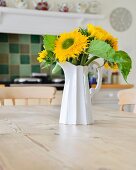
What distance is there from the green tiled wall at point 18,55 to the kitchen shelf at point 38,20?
0.77 ft

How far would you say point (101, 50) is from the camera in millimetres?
879

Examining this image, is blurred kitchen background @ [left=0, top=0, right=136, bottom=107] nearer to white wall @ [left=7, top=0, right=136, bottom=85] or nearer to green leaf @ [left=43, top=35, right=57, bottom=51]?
white wall @ [left=7, top=0, right=136, bottom=85]

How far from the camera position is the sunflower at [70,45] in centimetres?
88

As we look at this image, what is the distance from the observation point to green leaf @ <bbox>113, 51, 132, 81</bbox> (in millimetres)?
850

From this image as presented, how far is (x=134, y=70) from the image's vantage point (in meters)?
4.05

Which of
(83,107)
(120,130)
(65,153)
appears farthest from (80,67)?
(65,153)

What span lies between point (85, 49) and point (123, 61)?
127 millimetres

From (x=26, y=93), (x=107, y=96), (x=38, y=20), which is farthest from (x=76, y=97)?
(x=38, y=20)

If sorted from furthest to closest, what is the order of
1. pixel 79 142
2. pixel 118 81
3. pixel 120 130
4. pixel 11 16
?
pixel 118 81 → pixel 11 16 → pixel 120 130 → pixel 79 142

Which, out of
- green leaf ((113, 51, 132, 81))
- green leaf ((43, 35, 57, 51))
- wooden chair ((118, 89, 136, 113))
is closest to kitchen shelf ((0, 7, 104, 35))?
wooden chair ((118, 89, 136, 113))

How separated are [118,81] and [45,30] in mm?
1146

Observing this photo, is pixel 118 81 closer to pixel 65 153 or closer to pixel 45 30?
pixel 45 30

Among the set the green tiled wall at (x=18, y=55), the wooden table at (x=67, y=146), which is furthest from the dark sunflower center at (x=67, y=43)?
the green tiled wall at (x=18, y=55)

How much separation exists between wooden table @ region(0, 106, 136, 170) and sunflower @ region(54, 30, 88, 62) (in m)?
0.22
